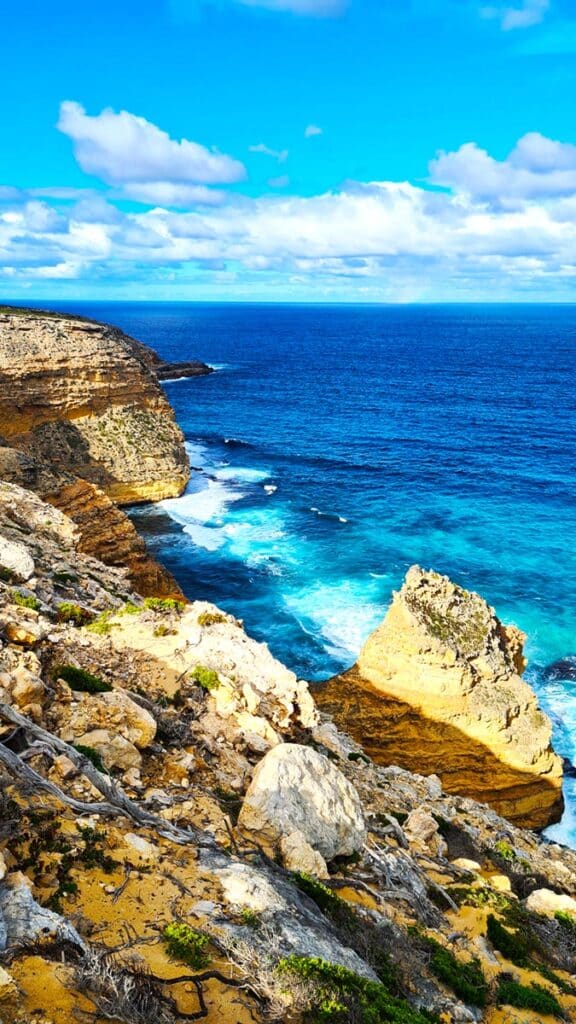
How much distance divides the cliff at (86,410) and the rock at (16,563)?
2756 centimetres

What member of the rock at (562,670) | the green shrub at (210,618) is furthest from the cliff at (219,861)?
the rock at (562,670)

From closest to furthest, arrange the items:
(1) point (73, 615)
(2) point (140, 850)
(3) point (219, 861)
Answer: (2) point (140, 850)
(3) point (219, 861)
(1) point (73, 615)

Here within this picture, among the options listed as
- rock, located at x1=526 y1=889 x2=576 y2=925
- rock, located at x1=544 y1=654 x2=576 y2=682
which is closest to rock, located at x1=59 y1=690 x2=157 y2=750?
rock, located at x1=526 y1=889 x2=576 y2=925

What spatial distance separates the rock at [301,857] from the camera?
1171 cm

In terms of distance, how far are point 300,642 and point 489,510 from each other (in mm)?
30167

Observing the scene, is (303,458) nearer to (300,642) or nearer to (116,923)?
(300,642)

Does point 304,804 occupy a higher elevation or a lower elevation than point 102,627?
lower

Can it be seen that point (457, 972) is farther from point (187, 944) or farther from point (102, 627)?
point (102, 627)

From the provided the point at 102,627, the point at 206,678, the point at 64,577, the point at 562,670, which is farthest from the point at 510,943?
the point at 562,670

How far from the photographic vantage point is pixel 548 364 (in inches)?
6250

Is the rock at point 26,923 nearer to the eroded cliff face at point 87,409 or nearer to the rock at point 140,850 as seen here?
the rock at point 140,850

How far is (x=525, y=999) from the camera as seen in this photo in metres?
11.7

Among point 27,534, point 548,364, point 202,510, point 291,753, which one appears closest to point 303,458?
point 202,510

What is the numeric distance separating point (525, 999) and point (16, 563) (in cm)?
1820
